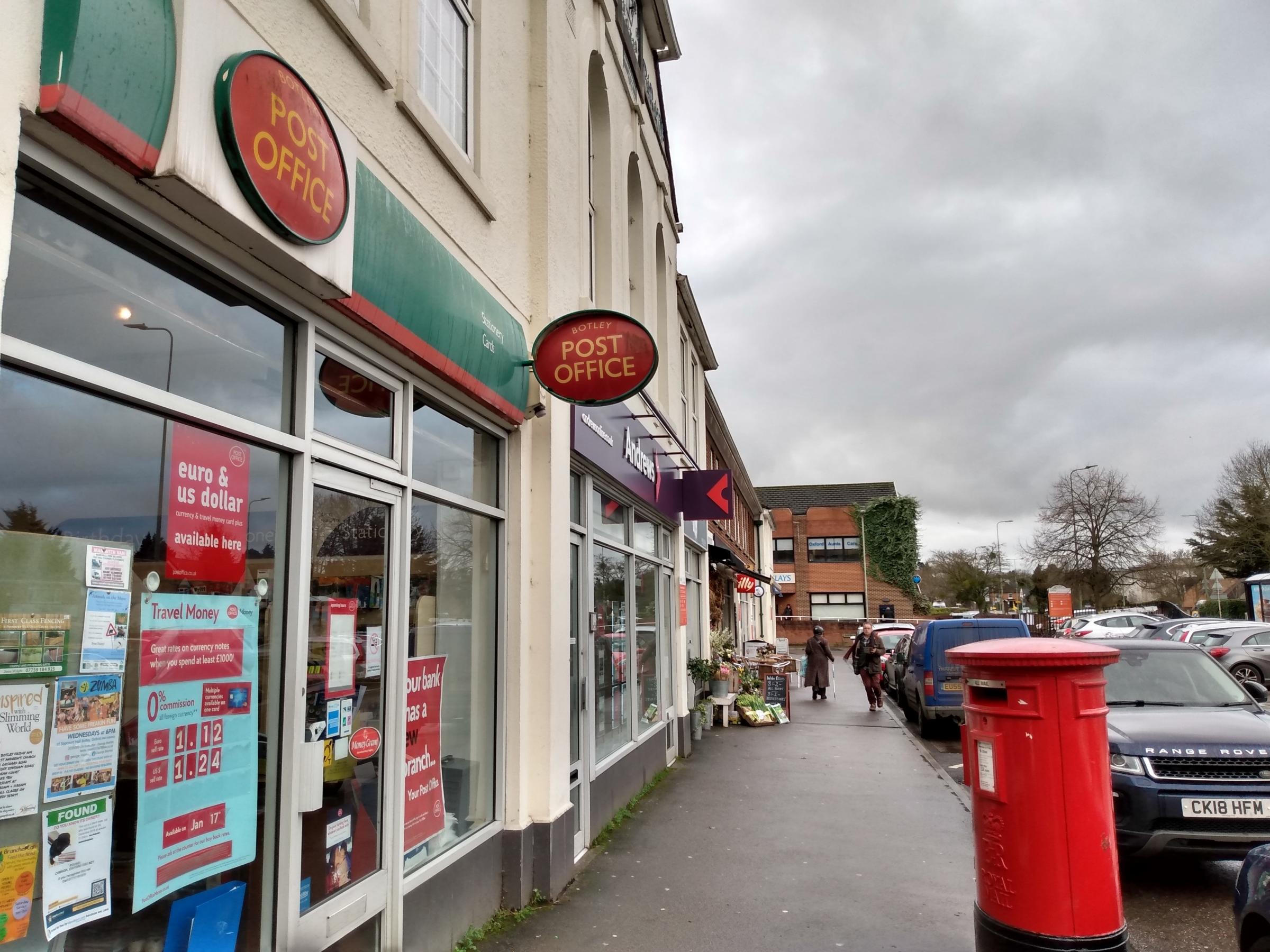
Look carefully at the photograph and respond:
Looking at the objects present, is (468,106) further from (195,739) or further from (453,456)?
(195,739)

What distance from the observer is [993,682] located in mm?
4352

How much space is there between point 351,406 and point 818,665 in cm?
1651

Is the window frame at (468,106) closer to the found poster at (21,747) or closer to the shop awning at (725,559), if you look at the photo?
the found poster at (21,747)

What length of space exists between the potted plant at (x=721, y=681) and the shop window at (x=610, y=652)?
5.91 metres

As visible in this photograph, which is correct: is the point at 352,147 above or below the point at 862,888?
above

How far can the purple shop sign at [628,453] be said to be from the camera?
23.3 feet

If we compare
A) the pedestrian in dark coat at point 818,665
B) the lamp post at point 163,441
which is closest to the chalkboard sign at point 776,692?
the pedestrian in dark coat at point 818,665

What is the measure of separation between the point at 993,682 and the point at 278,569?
11.1 feet

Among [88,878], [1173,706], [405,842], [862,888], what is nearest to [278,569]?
[88,878]

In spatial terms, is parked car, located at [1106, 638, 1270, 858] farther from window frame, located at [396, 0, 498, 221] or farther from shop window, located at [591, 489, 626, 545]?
window frame, located at [396, 0, 498, 221]

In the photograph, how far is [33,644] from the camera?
2.38 m

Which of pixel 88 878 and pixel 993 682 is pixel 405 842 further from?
pixel 993 682

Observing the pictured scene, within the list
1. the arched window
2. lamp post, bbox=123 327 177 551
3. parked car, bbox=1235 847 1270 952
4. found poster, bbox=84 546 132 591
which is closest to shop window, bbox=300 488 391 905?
lamp post, bbox=123 327 177 551

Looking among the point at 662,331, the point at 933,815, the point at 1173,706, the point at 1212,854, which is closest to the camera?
the point at 1212,854
